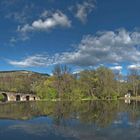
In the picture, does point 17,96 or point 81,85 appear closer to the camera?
point 81,85

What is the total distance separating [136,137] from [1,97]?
99939 millimetres

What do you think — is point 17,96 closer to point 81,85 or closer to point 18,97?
point 18,97

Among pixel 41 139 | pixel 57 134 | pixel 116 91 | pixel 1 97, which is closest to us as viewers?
pixel 41 139

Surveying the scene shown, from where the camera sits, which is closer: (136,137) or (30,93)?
(136,137)

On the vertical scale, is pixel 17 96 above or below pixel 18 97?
above

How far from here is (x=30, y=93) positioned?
132 m

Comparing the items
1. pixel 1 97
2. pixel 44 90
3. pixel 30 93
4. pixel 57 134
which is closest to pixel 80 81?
pixel 44 90

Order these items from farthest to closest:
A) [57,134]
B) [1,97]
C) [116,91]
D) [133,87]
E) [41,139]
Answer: [133,87] < [116,91] < [1,97] < [57,134] < [41,139]

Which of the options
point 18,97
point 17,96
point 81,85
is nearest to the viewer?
point 81,85

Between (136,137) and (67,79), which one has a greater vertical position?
(67,79)

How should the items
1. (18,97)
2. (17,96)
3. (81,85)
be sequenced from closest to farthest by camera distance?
(81,85) < (17,96) < (18,97)

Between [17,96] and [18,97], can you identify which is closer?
[17,96]

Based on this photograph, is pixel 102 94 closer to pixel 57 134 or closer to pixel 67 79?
pixel 67 79

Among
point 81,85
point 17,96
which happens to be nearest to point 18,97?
point 17,96
